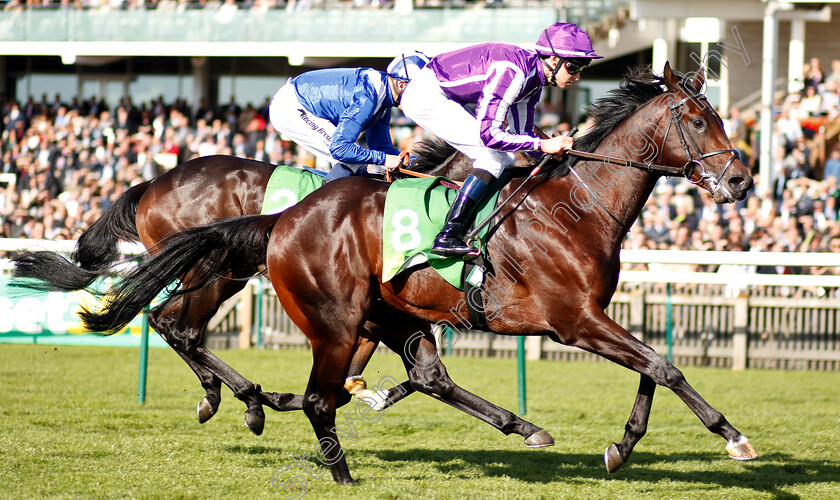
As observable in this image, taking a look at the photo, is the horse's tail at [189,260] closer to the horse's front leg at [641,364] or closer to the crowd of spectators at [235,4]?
the horse's front leg at [641,364]

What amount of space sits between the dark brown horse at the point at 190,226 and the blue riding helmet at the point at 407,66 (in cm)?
42

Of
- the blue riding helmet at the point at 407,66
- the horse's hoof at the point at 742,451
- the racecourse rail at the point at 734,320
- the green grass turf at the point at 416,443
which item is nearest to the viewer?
the horse's hoof at the point at 742,451

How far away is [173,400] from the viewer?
6.27m

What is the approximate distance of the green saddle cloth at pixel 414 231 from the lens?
4.00m

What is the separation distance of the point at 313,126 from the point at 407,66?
711mm

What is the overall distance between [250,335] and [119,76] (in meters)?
11.3

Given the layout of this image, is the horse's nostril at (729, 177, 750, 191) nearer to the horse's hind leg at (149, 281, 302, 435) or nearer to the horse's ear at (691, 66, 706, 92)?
the horse's ear at (691, 66, 706, 92)

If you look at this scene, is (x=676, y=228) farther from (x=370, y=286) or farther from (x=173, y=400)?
(x=370, y=286)

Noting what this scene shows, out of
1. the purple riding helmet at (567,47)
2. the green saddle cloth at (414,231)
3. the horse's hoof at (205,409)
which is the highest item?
the purple riding helmet at (567,47)

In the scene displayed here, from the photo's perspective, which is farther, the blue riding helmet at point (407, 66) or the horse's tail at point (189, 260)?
the blue riding helmet at point (407, 66)

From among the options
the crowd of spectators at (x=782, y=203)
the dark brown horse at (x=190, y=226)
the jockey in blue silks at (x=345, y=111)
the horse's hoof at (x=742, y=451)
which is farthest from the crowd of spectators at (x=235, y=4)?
the horse's hoof at (x=742, y=451)

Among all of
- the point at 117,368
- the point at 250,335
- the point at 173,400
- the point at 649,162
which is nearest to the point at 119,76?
the point at 250,335

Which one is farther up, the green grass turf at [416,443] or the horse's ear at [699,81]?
the horse's ear at [699,81]

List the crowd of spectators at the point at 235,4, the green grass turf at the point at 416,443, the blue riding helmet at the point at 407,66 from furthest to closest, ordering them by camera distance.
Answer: the crowd of spectators at the point at 235,4 → the blue riding helmet at the point at 407,66 → the green grass turf at the point at 416,443
